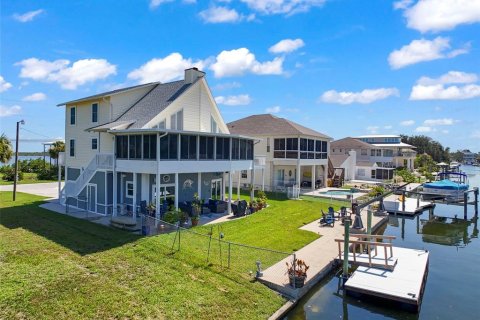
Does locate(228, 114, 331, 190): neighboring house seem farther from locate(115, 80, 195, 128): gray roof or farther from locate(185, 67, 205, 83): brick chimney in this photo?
locate(115, 80, 195, 128): gray roof

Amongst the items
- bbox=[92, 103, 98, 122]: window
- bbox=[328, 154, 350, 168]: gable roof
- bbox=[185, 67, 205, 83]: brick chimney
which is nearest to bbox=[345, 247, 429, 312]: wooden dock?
bbox=[185, 67, 205, 83]: brick chimney

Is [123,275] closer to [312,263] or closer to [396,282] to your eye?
[312,263]

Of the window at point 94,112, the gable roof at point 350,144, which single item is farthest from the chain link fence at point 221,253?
the gable roof at point 350,144

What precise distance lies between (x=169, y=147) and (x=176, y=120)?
4.07m

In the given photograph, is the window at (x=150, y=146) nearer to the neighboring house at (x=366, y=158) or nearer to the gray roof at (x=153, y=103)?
the gray roof at (x=153, y=103)

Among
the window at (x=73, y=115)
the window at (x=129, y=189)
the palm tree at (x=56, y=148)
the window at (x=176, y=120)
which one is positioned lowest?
the window at (x=129, y=189)

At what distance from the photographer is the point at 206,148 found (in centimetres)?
2275

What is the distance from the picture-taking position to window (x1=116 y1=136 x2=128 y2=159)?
71.3 ft

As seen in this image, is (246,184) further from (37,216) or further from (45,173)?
(45,173)

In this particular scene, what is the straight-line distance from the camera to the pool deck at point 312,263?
12461 millimetres

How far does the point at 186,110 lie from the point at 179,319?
55.0 feet

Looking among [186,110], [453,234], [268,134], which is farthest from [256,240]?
[268,134]

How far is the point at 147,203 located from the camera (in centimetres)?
2186

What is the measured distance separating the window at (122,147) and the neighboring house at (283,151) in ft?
54.2
